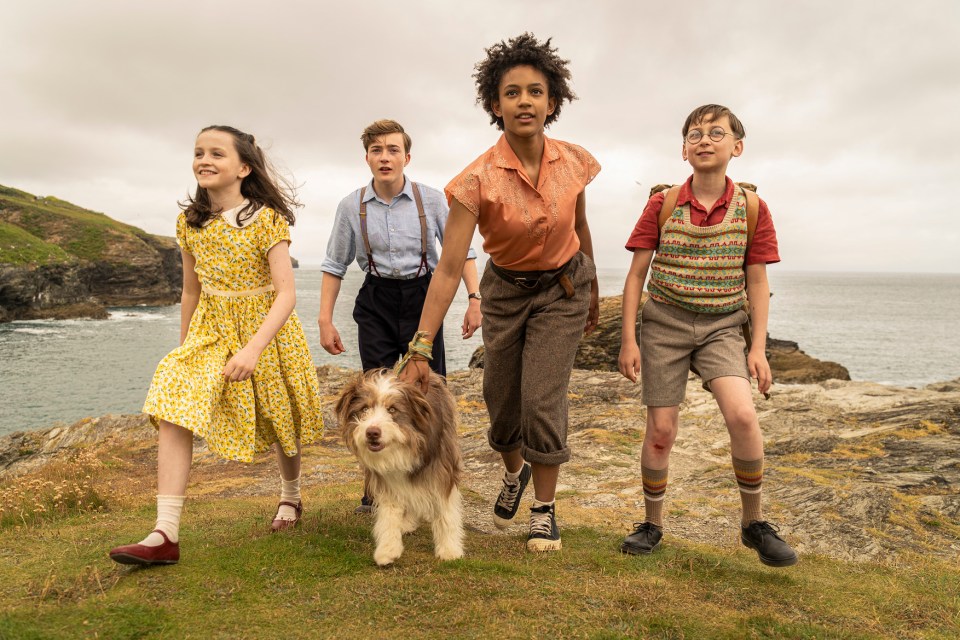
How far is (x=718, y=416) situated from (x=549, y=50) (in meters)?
8.21

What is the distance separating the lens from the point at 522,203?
14.0 ft

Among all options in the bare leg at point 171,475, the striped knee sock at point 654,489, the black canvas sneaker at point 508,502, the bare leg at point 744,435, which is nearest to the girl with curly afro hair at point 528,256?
the black canvas sneaker at point 508,502

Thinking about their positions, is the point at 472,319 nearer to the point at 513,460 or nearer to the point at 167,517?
the point at 513,460

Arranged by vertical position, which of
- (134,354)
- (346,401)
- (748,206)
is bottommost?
(134,354)

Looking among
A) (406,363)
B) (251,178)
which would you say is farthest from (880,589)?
(251,178)

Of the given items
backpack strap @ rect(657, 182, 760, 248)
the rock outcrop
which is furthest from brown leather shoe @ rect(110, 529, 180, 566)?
the rock outcrop

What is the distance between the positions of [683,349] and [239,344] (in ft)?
10.8

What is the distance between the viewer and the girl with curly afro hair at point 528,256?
4.26 m

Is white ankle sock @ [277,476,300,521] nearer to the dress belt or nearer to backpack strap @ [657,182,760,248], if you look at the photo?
the dress belt

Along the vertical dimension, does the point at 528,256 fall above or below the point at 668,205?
below

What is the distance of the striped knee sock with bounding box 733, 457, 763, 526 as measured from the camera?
13.9 feet

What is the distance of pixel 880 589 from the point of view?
161 inches

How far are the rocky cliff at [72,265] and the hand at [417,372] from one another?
3470 inches

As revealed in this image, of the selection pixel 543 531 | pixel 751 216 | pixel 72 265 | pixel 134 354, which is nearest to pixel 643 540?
pixel 543 531
